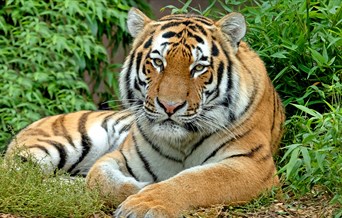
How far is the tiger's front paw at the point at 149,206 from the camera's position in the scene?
4305 millimetres

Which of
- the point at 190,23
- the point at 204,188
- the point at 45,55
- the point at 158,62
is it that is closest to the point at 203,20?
the point at 190,23

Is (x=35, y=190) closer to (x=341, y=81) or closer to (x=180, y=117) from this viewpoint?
(x=180, y=117)

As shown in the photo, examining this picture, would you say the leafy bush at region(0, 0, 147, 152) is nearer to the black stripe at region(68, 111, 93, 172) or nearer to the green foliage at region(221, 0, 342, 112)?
the black stripe at region(68, 111, 93, 172)

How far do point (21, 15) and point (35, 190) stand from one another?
3.72 meters

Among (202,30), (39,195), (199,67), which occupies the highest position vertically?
(202,30)

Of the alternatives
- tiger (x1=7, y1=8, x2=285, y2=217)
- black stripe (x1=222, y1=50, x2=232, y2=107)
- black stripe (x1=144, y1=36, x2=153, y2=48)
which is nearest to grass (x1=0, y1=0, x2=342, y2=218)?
tiger (x1=7, y1=8, x2=285, y2=217)

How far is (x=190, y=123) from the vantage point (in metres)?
4.75

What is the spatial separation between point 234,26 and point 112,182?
110 cm

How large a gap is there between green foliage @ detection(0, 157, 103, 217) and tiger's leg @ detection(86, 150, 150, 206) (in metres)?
0.07

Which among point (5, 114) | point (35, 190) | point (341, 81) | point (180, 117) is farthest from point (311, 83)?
point (5, 114)

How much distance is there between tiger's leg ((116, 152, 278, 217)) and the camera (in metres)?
4.37

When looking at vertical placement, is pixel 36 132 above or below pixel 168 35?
below

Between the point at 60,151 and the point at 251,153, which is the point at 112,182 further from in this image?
the point at 60,151

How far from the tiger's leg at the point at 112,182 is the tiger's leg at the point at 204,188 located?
0.24m
